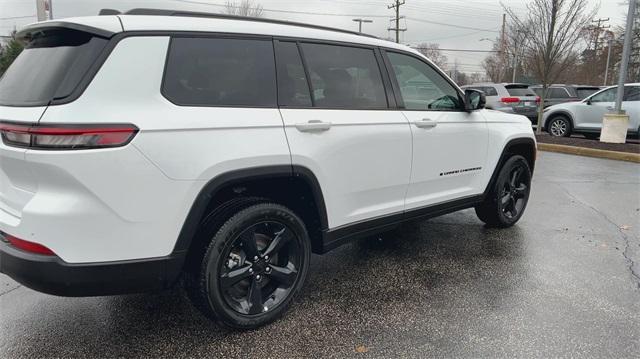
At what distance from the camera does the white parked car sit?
12.0 m

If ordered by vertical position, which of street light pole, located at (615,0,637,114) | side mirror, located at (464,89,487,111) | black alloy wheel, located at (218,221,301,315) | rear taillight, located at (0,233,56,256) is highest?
street light pole, located at (615,0,637,114)

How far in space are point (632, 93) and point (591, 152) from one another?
135 inches

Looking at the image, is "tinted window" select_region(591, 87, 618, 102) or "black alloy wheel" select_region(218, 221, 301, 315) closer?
"black alloy wheel" select_region(218, 221, 301, 315)

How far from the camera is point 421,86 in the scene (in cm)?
388

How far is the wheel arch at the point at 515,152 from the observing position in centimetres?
456

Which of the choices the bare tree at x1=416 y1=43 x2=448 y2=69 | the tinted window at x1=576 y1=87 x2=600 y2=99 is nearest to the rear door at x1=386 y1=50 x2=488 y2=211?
the tinted window at x1=576 y1=87 x2=600 y2=99

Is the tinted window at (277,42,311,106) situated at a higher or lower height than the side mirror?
higher

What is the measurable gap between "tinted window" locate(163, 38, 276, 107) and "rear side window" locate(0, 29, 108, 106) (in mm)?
379

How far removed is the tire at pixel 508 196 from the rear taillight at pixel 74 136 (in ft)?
12.0

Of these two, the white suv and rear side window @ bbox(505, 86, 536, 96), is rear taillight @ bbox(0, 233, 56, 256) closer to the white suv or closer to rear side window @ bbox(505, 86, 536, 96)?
the white suv

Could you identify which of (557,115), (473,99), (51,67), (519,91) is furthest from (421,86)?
(519,91)

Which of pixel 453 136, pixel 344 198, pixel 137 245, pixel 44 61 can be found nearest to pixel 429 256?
pixel 453 136

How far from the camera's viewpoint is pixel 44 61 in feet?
7.81

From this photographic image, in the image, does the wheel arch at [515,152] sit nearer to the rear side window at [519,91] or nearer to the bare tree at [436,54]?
the rear side window at [519,91]
